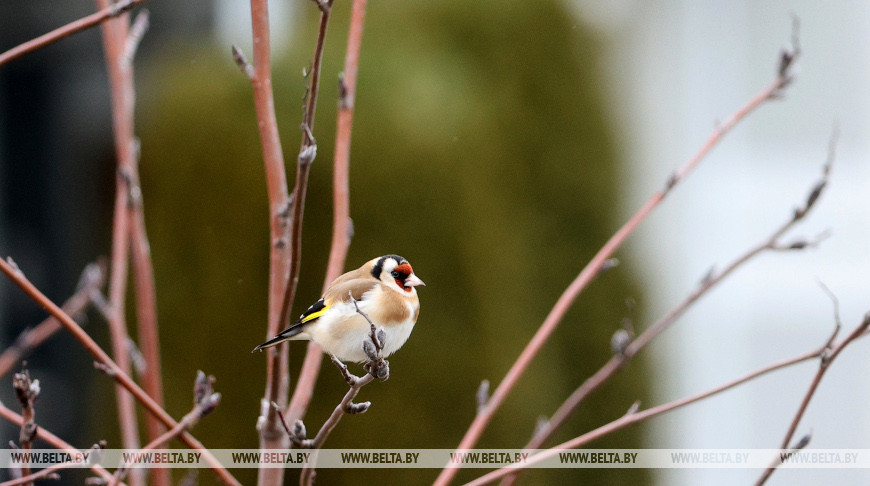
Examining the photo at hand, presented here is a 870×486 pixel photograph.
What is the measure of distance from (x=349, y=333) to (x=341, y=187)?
0.15 metres

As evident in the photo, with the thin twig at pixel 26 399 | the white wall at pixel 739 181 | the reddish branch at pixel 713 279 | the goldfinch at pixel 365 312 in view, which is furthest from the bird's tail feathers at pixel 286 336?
the white wall at pixel 739 181

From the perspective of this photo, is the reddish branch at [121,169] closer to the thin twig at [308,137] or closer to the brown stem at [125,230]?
the brown stem at [125,230]

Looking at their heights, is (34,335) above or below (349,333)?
above

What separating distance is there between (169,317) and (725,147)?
46.0 inches

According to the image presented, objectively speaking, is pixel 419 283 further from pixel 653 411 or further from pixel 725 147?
pixel 725 147

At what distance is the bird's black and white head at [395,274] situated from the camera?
0.38 m

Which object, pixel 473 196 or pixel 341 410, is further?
pixel 473 196

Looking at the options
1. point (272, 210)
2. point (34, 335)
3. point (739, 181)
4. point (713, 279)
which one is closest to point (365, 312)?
point (272, 210)

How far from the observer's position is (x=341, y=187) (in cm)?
50

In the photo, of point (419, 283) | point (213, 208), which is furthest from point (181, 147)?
point (419, 283)

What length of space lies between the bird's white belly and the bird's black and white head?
0.02 m

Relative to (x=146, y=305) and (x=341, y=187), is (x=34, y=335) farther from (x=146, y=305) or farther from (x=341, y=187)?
(x=341, y=187)

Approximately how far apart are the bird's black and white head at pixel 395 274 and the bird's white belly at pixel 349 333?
2 centimetres

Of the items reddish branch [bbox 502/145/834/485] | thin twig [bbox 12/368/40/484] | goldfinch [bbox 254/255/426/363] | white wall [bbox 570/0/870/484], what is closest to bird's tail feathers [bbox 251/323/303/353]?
goldfinch [bbox 254/255/426/363]
